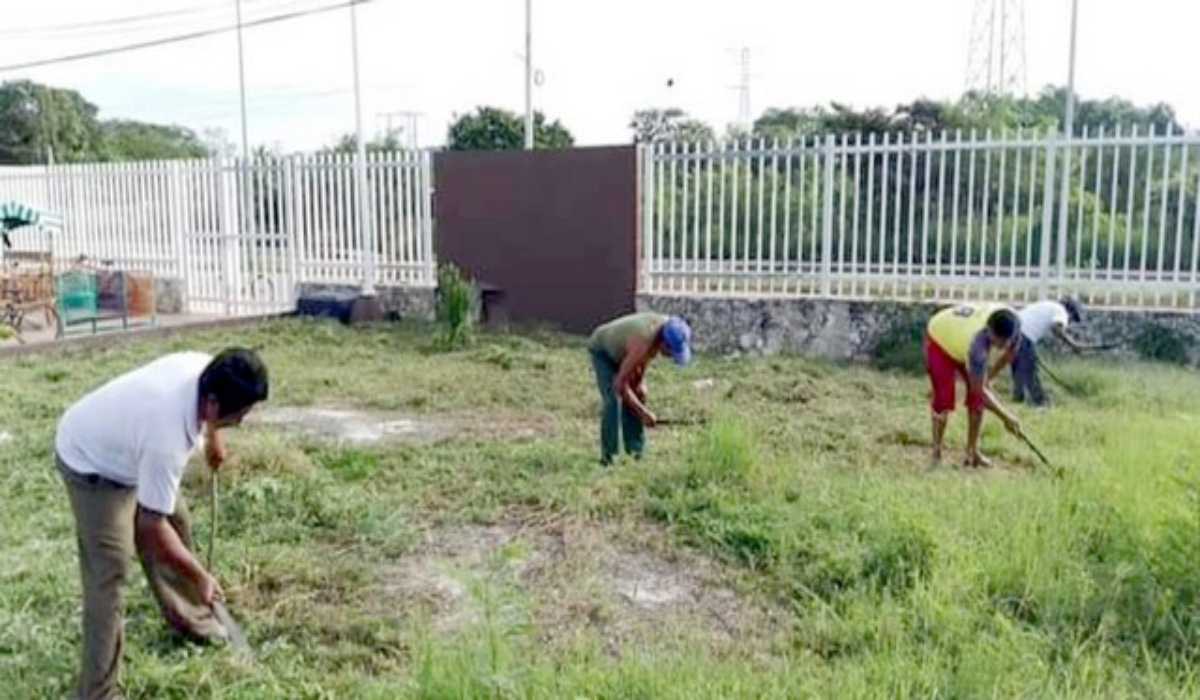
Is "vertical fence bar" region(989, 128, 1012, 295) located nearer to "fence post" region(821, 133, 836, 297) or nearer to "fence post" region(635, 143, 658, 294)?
"fence post" region(821, 133, 836, 297)

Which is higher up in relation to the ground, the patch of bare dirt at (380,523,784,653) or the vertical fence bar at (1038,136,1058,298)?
the vertical fence bar at (1038,136,1058,298)

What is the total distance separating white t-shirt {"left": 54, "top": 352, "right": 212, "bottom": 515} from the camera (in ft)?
9.76

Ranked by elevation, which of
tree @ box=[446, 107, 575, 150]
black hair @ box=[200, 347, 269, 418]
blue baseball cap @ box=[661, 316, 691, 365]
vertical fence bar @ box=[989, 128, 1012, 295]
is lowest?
blue baseball cap @ box=[661, 316, 691, 365]

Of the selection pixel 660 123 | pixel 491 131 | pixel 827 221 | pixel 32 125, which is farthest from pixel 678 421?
pixel 32 125

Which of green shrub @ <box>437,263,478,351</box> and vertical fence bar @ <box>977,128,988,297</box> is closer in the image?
vertical fence bar @ <box>977,128,988,297</box>

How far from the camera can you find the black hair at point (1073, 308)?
28.0ft

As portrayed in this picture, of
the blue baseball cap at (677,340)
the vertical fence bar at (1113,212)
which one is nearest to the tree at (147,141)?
the vertical fence bar at (1113,212)

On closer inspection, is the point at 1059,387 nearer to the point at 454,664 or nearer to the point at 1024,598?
the point at 1024,598

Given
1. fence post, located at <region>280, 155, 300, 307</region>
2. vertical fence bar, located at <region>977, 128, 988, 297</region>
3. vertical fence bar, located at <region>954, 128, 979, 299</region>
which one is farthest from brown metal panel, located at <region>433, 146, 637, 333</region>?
vertical fence bar, located at <region>977, 128, 988, 297</region>

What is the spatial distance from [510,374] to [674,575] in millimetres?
4937

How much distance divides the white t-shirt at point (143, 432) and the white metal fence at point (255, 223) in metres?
9.26

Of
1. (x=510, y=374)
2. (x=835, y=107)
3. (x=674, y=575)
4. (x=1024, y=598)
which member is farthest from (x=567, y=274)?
(x=835, y=107)

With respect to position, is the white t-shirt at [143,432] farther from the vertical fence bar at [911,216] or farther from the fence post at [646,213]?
the fence post at [646,213]

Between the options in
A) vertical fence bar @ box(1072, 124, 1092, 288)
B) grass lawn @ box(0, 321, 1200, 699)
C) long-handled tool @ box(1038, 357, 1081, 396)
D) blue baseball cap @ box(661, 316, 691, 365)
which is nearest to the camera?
grass lawn @ box(0, 321, 1200, 699)
